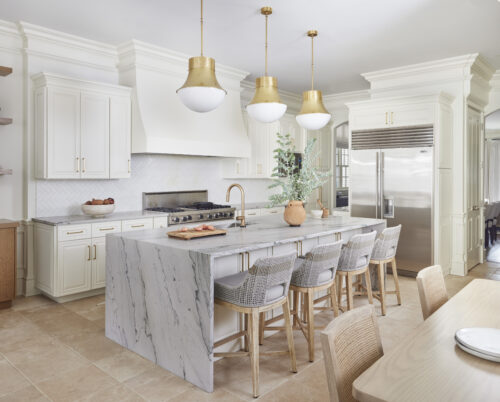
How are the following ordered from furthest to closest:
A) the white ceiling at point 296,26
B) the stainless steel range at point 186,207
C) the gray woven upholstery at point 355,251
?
the stainless steel range at point 186,207, the white ceiling at point 296,26, the gray woven upholstery at point 355,251

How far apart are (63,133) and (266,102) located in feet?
7.70

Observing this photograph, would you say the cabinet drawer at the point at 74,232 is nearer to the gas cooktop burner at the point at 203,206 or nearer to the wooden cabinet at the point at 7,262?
the wooden cabinet at the point at 7,262

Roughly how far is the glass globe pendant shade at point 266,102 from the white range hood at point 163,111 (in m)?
1.69

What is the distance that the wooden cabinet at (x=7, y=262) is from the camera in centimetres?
397

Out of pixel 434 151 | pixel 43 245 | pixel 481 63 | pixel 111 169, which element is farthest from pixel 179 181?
pixel 481 63

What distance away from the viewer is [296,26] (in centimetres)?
425

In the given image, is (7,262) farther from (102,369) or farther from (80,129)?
(102,369)

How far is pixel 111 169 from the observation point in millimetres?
4820

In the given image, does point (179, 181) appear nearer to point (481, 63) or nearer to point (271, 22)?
point (271, 22)

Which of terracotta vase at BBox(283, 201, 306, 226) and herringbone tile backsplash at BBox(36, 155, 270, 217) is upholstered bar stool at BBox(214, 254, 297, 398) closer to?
terracotta vase at BBox(283, 201, 306, 226)

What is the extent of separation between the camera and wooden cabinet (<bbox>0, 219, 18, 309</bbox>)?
3.97 meters

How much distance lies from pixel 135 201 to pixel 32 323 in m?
2.06

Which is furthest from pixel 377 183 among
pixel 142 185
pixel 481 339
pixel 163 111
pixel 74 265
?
pixel 481 339

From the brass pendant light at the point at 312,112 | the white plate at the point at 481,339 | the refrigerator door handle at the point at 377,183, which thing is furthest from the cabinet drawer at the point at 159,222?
the white plate at the point at 481,339
